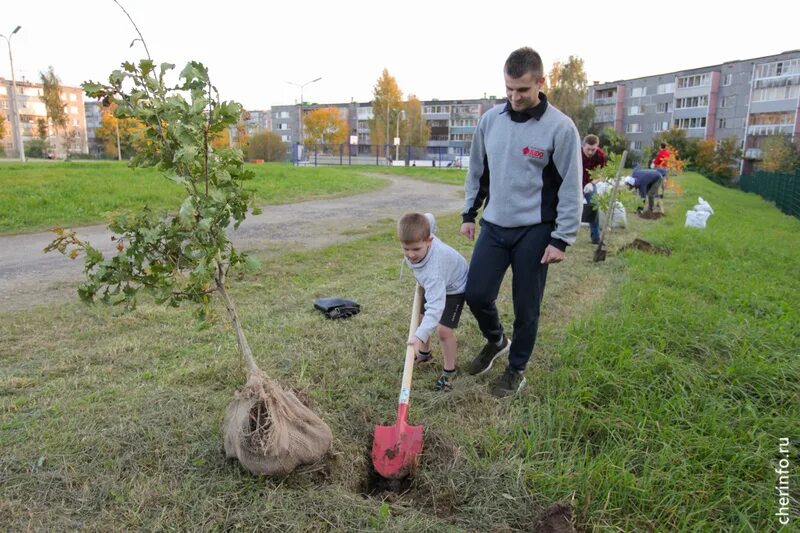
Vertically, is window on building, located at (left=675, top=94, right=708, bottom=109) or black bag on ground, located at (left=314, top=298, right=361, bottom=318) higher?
window on building, located at (left=675, top=94, right=708, bottom=109)

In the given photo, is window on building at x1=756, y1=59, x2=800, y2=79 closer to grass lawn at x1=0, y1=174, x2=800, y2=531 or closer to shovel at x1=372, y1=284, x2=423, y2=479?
grass lawn at x1=0, y1=174, x2=800, y2=531

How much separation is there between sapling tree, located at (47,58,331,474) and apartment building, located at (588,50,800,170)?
5357cm

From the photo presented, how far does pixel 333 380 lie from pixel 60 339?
2165 mm

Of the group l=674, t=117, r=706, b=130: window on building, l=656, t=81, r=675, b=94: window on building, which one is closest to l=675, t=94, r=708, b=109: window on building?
l=674, t=117, r=706, b=130: window on building

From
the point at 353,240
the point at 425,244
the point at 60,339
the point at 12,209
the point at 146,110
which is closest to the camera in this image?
the point at 146,110

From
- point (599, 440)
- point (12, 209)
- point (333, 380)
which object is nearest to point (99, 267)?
point (333, 380)

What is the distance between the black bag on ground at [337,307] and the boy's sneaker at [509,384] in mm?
1643

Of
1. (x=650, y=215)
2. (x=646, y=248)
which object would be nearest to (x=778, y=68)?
(x=650, y=215)

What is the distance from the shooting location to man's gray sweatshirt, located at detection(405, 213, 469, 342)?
9.53 feet

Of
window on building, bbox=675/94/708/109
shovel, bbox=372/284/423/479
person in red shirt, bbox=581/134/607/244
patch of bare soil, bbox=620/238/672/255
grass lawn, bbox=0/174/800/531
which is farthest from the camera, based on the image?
window on building, bbox=675/94/708/109

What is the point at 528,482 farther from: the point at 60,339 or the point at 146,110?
the point at 60,339

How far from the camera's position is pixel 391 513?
2256 mm

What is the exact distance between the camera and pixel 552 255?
3.00 meters

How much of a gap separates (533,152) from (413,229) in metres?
0.77
